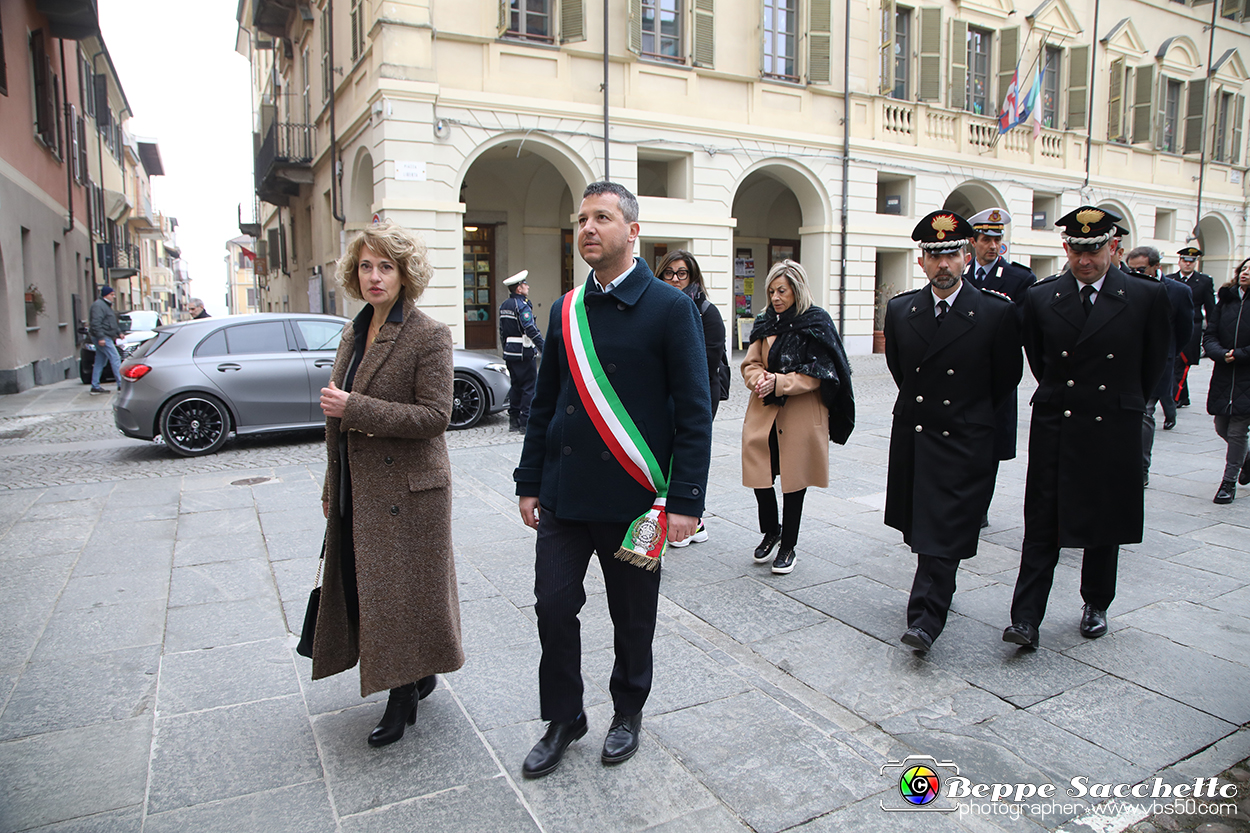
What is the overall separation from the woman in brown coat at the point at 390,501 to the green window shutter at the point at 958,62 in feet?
66.0

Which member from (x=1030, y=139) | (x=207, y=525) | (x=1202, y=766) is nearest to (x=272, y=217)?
(x=1030, y=139)

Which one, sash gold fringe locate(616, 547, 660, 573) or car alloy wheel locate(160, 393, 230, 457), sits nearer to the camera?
sash gold fringe locate(616, 547, 660, 573)

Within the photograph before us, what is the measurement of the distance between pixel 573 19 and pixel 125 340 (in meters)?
13.4

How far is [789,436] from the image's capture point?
4922 mm

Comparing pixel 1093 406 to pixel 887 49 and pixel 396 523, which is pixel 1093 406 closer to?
pixel 396 523

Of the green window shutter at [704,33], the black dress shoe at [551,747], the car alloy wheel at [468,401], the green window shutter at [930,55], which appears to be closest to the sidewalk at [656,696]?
the black dress shoe at [551,747]

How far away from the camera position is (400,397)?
9.57 feet

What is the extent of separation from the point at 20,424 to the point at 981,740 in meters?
12.7

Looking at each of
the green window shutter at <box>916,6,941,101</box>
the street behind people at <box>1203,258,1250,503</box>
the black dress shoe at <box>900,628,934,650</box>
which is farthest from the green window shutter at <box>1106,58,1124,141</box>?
the black dress shoe at <box>900,628,934,650</box>

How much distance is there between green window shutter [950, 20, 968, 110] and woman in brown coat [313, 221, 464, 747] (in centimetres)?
2012

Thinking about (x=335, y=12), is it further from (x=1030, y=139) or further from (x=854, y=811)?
(x=854, y=811)

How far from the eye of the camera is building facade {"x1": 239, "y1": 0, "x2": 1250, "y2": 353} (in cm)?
1484

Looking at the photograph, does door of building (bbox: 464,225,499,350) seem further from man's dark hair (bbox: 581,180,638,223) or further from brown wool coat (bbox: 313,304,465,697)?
man's dark hair (bbox: 581,180,638,223)

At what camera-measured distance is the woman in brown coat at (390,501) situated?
289 centimetres
